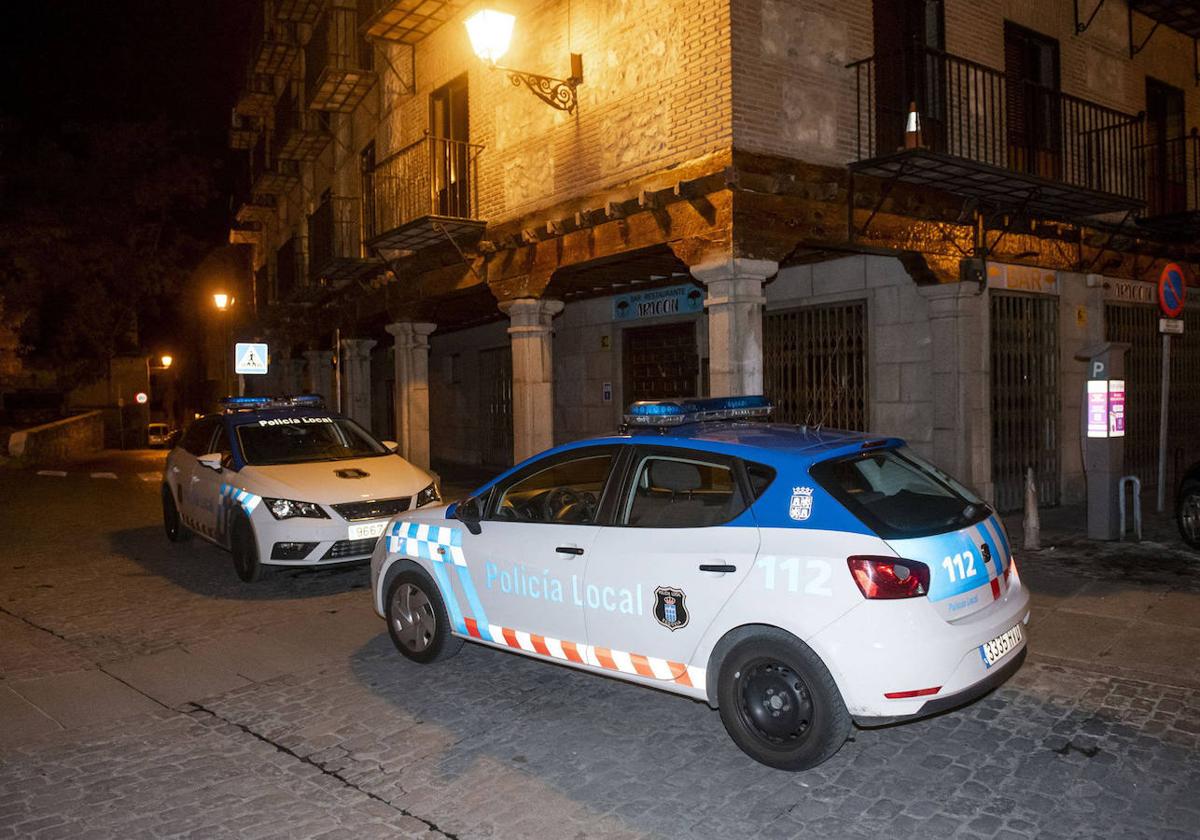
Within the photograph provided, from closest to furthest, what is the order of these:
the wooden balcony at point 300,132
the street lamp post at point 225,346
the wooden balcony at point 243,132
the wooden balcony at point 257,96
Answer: the wooden balcony at point 300,132 → the wooden balcony at point 257,96 → the wooden balcony at point 243,132 → the street lamp post at point 225,346

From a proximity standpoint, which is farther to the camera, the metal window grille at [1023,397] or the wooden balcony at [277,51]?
the wooden balcony at [277,51]

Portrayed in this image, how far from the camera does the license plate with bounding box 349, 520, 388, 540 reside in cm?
809

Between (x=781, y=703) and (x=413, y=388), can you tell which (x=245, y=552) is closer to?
(x=781, y=703)

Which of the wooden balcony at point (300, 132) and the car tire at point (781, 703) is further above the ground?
the wooden balcony at point (300, 132)

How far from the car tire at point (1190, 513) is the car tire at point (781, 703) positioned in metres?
6.87

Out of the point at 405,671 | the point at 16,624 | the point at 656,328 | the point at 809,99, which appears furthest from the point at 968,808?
the point at 656,328

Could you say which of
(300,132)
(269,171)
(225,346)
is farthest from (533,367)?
(225,346)

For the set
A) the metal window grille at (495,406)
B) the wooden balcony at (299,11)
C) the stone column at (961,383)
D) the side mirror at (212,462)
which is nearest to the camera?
the side mirror at (212,462)

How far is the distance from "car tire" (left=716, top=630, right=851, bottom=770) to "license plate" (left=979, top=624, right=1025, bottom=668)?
2.36 feet

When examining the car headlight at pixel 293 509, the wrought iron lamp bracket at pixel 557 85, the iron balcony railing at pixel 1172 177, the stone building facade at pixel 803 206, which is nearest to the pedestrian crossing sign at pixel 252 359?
the stone building facade at pixel 803 206

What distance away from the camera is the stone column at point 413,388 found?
17000 mm

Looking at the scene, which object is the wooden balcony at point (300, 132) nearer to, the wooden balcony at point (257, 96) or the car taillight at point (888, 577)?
the wooden balcony at point (257, 96)

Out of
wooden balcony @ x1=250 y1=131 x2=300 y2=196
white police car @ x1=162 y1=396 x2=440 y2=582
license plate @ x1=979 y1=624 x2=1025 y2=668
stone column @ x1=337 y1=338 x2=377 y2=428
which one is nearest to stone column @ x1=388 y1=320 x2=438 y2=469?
stone column @ x1=337 y1=338 x2=377 y2=428

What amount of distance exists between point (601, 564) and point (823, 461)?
1.30 m
